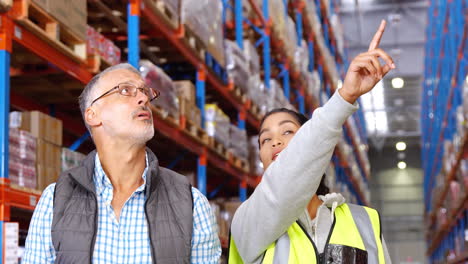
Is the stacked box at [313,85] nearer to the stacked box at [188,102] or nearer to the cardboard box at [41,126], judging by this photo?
the stacked box at [188,102]

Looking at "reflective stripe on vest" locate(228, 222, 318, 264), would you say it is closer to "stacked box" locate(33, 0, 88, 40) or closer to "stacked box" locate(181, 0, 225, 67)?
"stacked box" locate(33, 0, 88, 40)

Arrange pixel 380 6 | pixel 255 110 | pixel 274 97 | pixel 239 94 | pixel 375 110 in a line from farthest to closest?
pixel 375 110
pixel 380 6
pixel 274 97
pixel 255 110
pixel 239 94

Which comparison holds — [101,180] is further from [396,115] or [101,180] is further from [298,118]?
[396,115]

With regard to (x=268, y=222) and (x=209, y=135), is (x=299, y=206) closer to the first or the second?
(x=268, y=222)

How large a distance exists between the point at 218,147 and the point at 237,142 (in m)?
0.80

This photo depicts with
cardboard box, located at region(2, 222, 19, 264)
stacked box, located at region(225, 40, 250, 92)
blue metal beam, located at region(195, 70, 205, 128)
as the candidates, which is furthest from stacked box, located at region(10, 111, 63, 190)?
stacked box, located at region(225, 40, 250, 92)

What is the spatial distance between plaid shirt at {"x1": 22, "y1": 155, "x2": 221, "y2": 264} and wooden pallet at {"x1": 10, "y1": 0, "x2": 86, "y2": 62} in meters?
1.80

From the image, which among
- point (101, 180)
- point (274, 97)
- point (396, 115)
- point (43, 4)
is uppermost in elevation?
point (396, 115)

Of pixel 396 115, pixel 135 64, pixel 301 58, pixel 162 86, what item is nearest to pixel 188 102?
pixel 162 86

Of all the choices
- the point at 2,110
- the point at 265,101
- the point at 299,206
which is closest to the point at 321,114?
the point at 299,206

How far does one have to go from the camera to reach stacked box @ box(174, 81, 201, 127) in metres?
6.88

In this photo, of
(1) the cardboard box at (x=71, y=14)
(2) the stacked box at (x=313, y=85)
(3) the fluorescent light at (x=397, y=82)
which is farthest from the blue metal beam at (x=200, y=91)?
(3) the fluorescent light at (x=397, y=82)

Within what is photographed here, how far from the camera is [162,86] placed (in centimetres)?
628

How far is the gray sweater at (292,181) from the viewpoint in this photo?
2.22 m
